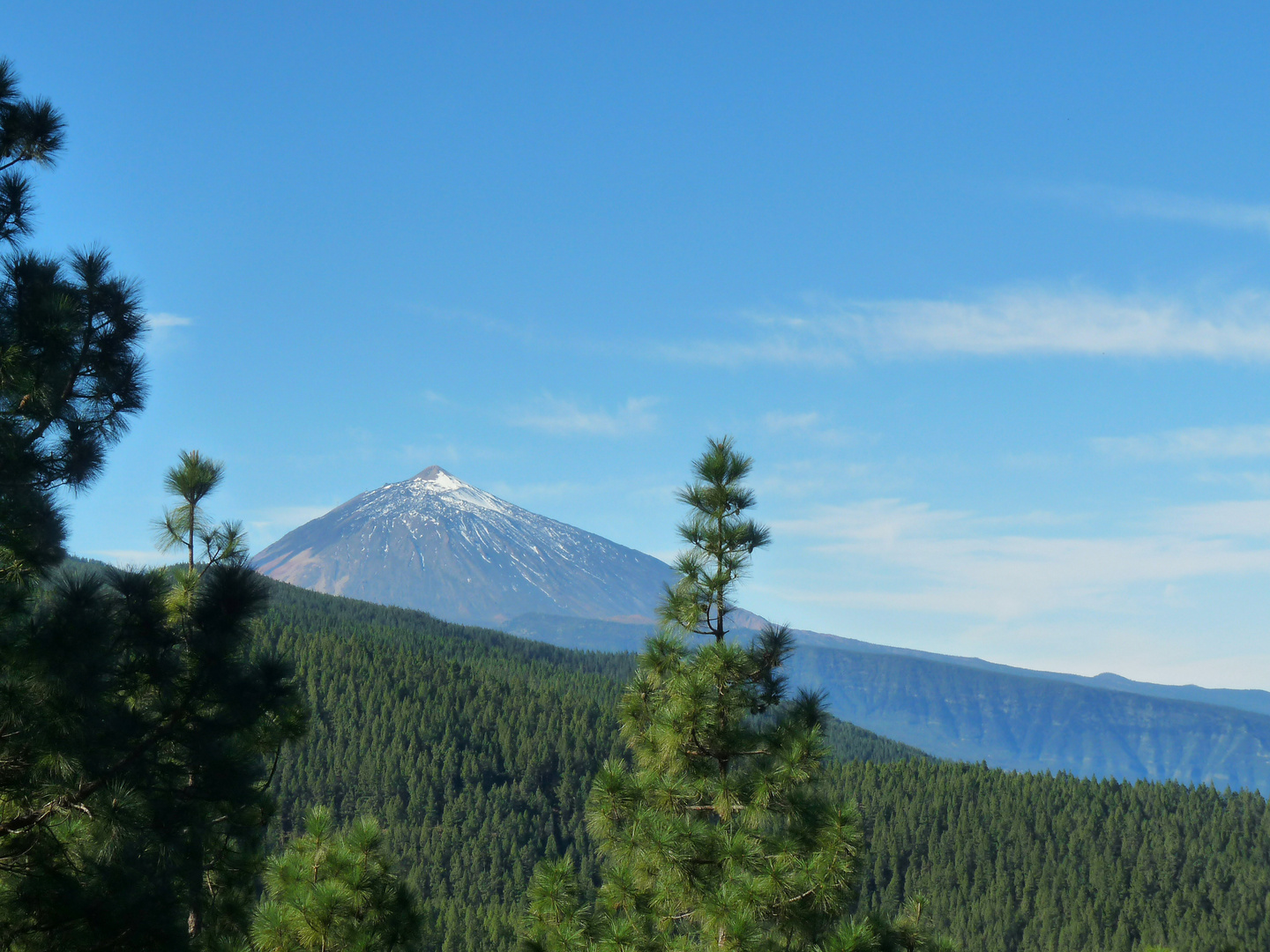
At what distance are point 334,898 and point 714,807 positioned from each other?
5006 mm

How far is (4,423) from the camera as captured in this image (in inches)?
427

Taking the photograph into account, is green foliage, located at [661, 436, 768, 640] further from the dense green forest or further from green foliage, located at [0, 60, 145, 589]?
the dense green forest

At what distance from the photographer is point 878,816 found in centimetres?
16938

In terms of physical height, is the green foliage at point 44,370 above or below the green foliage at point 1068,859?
above

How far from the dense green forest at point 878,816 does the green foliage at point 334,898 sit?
407 ft

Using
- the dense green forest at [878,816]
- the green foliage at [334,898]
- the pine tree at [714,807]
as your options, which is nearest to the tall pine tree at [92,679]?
the green foliage at [334,898]

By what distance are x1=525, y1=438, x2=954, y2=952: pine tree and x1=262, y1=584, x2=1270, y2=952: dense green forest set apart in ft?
412

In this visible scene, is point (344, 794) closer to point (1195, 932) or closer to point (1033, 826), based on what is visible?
point (1033, 826)

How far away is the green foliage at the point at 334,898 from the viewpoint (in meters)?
13.7

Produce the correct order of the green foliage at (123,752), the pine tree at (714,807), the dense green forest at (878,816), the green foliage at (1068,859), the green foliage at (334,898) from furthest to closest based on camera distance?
the dense green forest at (878,816)
the green foliage at (1068,859)
the green foliage at (334,898)
the pine tree at (714,807)
the green foliage at (123,752)

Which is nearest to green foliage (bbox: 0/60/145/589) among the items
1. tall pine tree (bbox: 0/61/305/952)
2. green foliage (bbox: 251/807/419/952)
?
Result: tall pine tree (bbox: 0/61/305/952)

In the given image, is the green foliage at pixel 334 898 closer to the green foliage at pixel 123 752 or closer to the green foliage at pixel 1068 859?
the green foliage at pixel 123 752

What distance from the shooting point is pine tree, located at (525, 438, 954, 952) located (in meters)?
12.8

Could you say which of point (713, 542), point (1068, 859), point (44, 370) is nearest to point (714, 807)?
point (713, 542)
